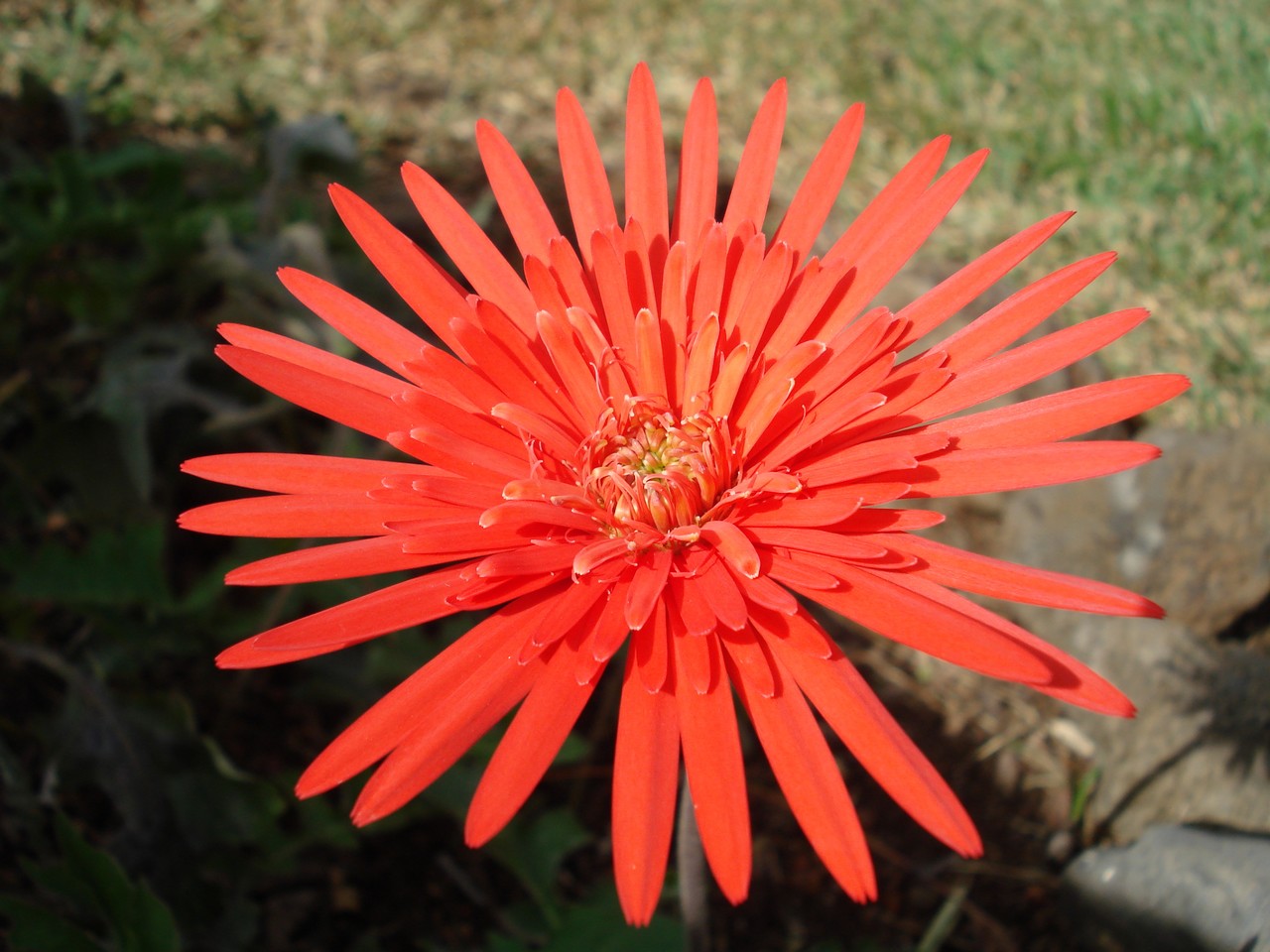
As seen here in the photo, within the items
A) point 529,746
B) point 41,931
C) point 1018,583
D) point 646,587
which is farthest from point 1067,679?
point 41,931

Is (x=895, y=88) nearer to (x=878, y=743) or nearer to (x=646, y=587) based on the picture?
(x=646, y=587)

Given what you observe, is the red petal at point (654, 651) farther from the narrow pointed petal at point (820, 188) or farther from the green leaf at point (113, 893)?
the green leaf at point (113, 893)

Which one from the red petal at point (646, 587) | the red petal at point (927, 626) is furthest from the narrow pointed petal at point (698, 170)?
the red petal at point (927, 626)

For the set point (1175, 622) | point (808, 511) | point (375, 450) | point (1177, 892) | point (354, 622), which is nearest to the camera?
point (354, 622)

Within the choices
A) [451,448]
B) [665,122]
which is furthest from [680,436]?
[665,122]

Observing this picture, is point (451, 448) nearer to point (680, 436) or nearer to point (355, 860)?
point (680, 436)

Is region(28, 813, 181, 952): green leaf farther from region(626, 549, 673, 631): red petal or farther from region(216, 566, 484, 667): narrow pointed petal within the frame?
region(626, 549, 673, 631): red petal
